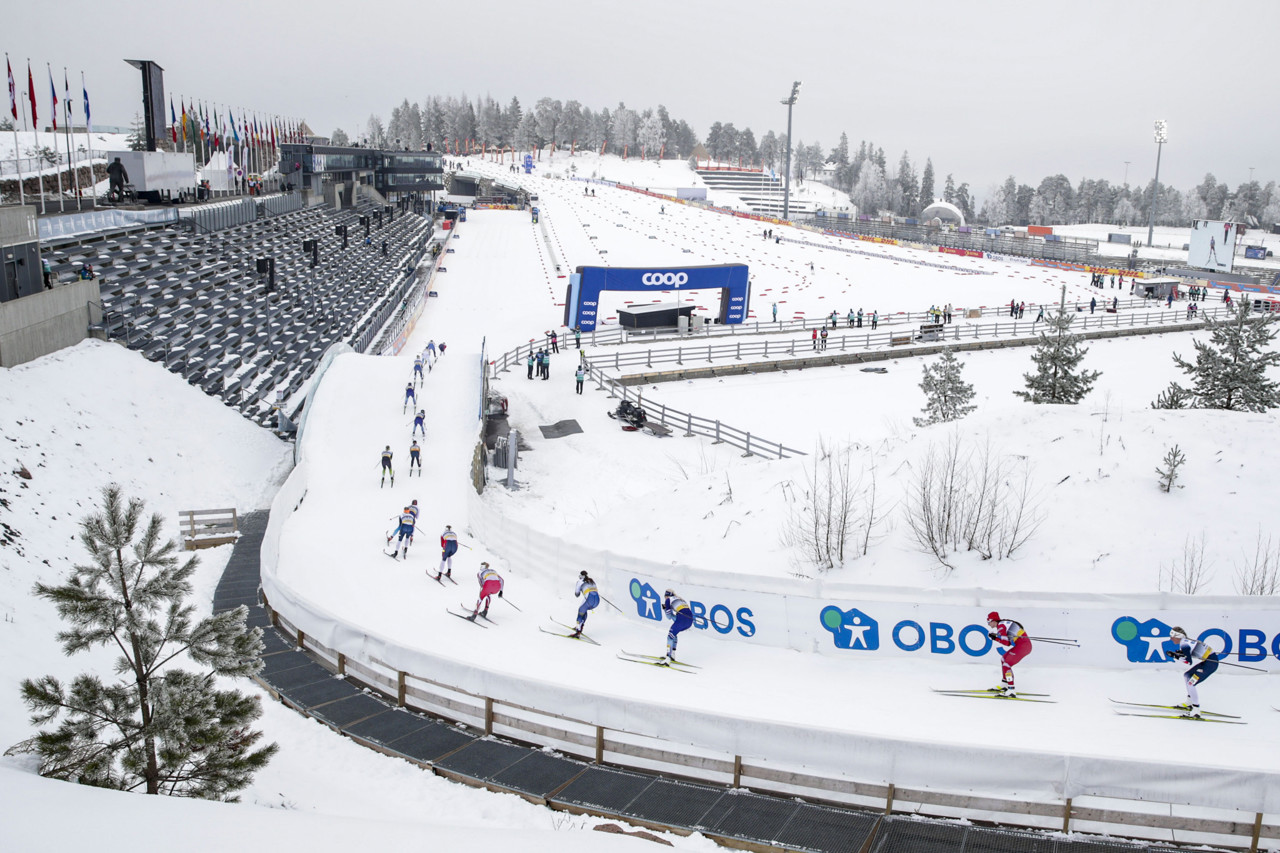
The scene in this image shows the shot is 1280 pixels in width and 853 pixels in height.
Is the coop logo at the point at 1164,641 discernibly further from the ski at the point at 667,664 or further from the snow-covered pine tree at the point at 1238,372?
the snow-covered pine tree at the point at 1238,372

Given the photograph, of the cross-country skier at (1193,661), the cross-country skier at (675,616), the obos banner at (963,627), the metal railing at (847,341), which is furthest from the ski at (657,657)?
the metal railing at (847,341)

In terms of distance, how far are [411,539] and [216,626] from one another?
36.8ft

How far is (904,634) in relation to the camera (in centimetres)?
1376

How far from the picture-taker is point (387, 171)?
110 metres

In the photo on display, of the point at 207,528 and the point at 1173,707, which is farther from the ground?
the point at 1173,707

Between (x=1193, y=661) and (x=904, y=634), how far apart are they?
3.87 metres

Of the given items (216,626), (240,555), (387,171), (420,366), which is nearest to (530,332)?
(420,366)

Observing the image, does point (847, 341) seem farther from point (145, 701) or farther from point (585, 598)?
point (145, 701)

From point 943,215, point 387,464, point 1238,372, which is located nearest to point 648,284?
point 387,464

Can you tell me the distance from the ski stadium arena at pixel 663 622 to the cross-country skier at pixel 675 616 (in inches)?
15.7

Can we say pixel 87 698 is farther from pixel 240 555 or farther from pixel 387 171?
pixel 387 171

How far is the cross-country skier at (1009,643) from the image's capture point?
12.4 m

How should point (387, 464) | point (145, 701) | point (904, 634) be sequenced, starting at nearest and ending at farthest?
point (145, 701) → point (904, 634) → point (387, 464)

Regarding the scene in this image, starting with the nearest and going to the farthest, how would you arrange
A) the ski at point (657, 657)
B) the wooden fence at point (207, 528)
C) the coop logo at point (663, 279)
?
the ski at point (657, 657) → the wooden fence at point (207, 528) → the coop logo at point (663, 279)
